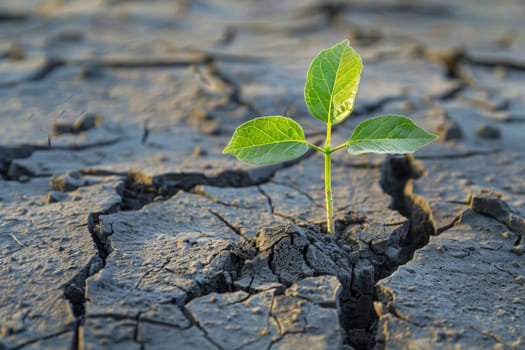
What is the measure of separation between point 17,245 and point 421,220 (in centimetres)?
145

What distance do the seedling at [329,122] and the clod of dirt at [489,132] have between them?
1470 mm

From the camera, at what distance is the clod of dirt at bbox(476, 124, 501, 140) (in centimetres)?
319

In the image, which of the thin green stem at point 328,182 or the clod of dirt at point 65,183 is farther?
the clod of dirt at point 65,183

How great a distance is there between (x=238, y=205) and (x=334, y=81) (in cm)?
72

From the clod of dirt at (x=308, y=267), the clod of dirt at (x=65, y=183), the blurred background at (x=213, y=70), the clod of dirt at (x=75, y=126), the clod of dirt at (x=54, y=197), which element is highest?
the blurred background at (x=213, y=70)

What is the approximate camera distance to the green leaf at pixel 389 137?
188 centimetres

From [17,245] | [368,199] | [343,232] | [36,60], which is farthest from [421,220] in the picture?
[36,60]

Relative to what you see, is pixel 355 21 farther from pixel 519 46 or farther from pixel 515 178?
pixel 515 178

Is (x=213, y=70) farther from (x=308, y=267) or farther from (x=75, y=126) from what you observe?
(x=308, y=267)

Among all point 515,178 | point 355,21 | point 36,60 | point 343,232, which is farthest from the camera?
point 355,21

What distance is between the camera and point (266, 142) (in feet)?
6.36

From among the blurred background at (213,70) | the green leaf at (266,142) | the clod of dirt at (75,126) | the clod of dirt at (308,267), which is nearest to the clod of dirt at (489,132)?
the blurred background at (213,70)

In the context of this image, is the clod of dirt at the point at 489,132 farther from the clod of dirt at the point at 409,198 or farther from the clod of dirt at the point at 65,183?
the clod of dirt at the point at 65,183

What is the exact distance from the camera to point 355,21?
556 cm
